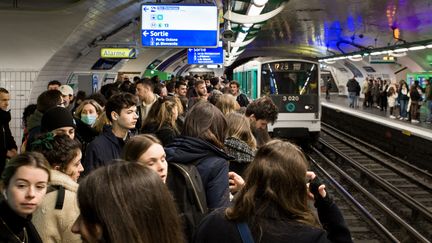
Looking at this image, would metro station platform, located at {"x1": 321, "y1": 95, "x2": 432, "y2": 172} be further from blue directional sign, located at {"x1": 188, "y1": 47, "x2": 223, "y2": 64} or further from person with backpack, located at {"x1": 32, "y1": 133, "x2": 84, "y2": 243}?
person with backpack, located at {"x1": 32, "y1": 133, "x2": 84, "y2": 243}

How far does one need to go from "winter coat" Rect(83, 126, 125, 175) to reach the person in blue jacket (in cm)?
91

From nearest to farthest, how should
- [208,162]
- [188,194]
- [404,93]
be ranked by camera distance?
[188,194] → [208,162] → [404,93]

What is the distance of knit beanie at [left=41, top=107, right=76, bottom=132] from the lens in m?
4.10

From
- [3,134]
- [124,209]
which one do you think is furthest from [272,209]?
[3,134]

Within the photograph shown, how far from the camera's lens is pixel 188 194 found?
2.96 m

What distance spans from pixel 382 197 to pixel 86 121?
717 cm

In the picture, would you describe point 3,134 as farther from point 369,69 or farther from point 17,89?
point 369,69

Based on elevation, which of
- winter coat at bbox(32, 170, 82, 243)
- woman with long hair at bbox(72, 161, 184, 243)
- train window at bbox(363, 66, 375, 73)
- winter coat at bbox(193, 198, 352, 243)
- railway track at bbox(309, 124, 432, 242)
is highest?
Result: train window at bbox(363, 66, 375, 73)

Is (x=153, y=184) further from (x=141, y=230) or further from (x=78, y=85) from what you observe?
(x=78, y=85)

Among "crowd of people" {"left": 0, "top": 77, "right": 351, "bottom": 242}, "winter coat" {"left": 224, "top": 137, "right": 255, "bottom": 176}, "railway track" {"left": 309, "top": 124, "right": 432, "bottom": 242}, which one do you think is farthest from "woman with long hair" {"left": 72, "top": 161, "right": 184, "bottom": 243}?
"railway track" {"left": 309, "top": 124, "right": 432, "bottom": 242}

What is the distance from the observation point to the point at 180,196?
9.73ft

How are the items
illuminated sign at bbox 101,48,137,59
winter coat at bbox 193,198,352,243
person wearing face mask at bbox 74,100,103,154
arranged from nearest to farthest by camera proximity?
winter coat at bbox 193,198,352,243 → person wearing face mask at bbox 74,100,103,154 → illuminated sign at bbox 101,48,137,59

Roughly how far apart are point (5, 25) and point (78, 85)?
5.05 m

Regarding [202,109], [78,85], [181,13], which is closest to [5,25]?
[181,13]
